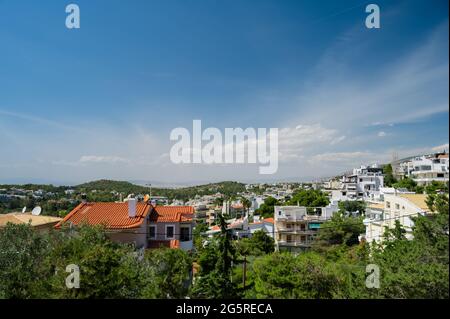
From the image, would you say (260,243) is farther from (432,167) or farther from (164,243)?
(432,167)

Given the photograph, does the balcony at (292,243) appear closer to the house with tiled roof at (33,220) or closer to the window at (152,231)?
the window at (152,231)

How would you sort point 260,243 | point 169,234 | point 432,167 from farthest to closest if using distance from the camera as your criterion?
point 260,243
point 169,234
point 432,167

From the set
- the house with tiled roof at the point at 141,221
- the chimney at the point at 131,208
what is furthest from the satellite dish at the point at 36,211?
the chimney at the point at 131,208

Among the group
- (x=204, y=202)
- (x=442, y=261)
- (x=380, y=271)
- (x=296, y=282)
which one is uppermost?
(x=442, y=261)

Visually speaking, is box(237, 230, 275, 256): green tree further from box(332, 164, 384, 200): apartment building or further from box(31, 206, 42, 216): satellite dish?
box(332, 164, 384, 200): apartment building

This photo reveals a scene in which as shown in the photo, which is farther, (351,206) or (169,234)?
(351,206)

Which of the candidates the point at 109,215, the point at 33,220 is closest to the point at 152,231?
the point at 109,215
